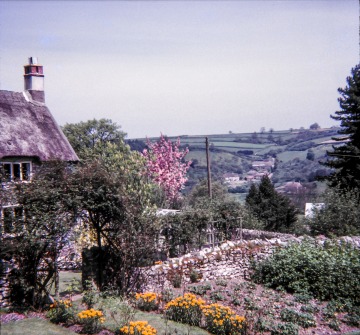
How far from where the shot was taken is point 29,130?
19.1 meters

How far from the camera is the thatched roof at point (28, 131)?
1762cm

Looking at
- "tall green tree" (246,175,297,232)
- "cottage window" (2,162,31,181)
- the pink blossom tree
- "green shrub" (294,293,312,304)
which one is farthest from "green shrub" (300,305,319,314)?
the pink blossom tree

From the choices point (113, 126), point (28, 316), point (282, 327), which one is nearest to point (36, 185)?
point (28, 316)

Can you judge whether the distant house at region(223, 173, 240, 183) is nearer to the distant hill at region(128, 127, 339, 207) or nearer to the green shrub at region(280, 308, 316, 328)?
the distant hill at region(128, 127, 339, 207)

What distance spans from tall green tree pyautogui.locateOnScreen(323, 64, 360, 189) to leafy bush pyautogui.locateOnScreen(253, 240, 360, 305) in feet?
50.8

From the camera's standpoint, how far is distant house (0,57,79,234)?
1745 cm

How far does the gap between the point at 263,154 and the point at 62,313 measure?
105955mm

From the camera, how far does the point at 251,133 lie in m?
139

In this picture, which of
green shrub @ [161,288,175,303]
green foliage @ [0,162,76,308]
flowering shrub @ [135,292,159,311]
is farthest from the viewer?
green shrub @ [161,288,175,303]

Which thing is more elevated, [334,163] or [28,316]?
[334,163]

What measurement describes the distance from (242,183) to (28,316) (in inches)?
3053

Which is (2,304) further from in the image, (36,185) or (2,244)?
(36,185)

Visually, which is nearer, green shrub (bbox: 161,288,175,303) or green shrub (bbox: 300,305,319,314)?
green shrub (bbox: 161,288,175,303)

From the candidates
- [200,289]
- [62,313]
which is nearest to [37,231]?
[62,313]
